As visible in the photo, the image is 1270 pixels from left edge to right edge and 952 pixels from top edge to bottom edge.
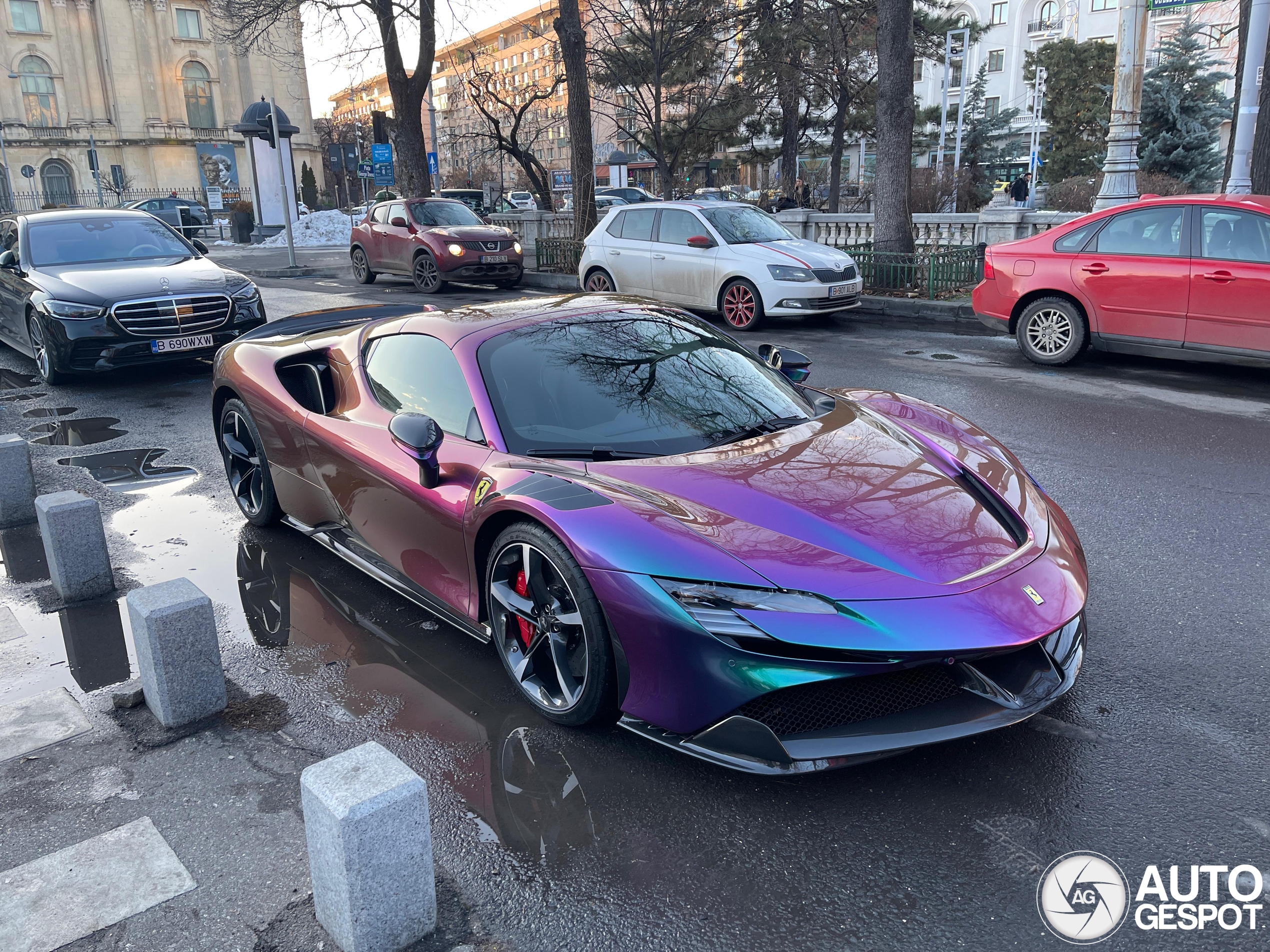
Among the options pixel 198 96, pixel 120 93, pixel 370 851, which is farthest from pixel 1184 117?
pixel 120 93

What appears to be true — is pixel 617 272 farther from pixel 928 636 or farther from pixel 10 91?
pixel 10 91

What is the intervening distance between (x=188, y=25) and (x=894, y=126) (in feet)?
219

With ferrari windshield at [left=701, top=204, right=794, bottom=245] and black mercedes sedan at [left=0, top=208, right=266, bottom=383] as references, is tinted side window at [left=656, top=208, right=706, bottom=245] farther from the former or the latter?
black mercedes sedan at [left=0, top=208, right=266, bottom=383]

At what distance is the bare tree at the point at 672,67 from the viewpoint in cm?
2628

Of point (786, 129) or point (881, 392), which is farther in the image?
point (786, 129)

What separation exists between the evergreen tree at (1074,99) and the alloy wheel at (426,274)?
38.3 metres

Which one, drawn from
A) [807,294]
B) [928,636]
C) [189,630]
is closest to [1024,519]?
[928,636]

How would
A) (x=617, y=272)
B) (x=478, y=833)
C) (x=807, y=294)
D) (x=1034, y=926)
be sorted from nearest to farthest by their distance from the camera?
(x=1034, y=926) < (x=478, y=833) < (x=807, y=294) < (x=617, y=272)

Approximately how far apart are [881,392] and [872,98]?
33.8 meters

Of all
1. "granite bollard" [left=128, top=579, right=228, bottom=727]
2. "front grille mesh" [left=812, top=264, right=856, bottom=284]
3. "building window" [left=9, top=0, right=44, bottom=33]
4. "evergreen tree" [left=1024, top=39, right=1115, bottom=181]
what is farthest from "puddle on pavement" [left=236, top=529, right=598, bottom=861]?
"building window" [left=9, top=0, right=44, bottom=33]

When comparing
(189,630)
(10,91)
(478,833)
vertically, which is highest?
(10,91)

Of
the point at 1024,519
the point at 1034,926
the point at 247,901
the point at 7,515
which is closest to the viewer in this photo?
the point at 1034,926

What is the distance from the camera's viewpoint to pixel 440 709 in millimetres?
3508

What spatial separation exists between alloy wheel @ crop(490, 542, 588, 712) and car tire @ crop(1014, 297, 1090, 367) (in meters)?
7.66
